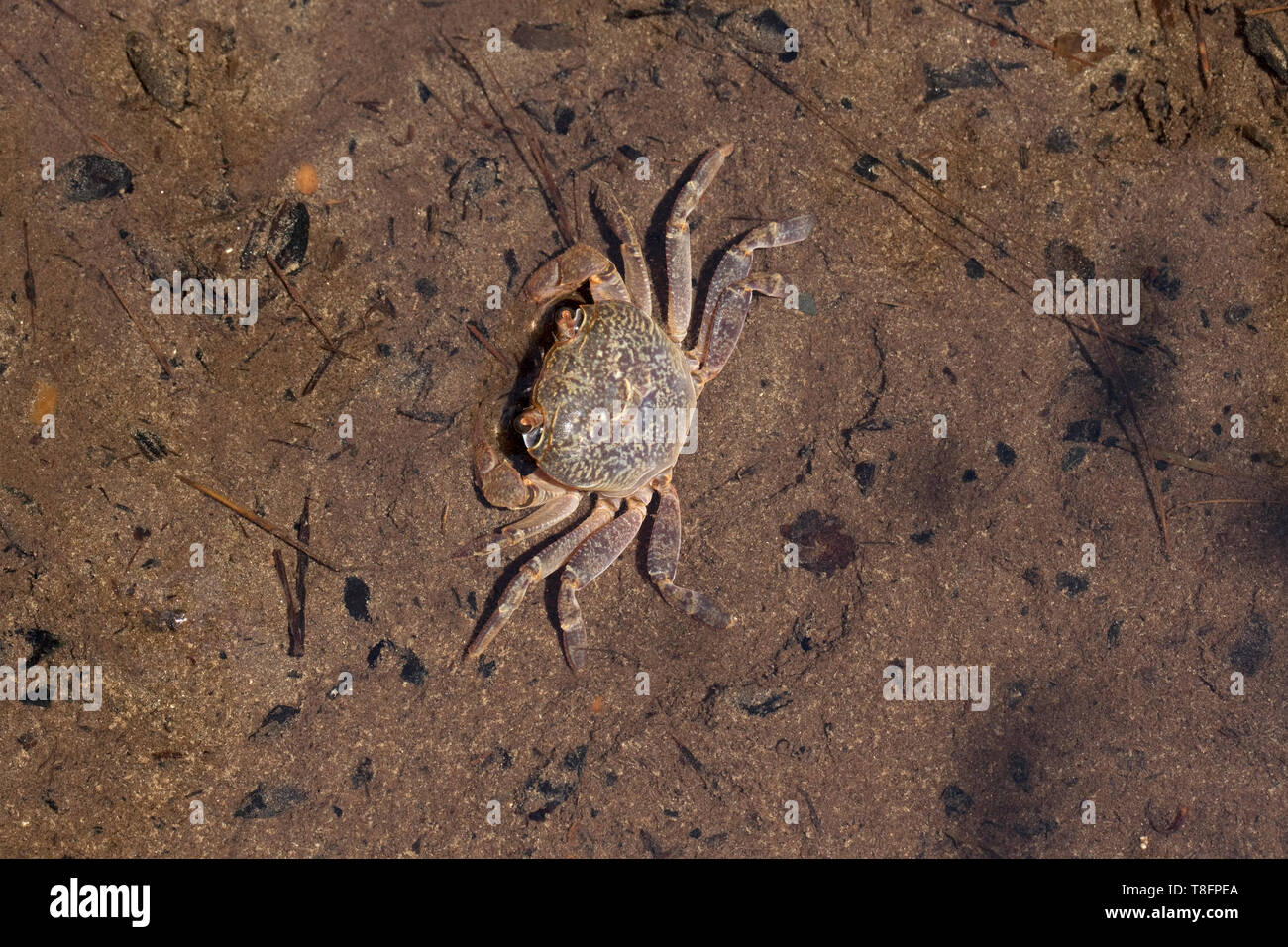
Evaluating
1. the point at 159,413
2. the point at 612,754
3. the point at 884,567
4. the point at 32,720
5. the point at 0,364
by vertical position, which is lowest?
the point at 612,754

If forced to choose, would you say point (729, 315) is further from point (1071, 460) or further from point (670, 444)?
point (1071, 460)

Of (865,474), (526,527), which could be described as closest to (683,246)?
(865,474)

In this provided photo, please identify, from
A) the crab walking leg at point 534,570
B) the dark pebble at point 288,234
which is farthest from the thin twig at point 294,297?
the crab walking leg at point 534,570

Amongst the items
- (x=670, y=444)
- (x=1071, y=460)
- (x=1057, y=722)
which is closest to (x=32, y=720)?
(x=670, y=444)

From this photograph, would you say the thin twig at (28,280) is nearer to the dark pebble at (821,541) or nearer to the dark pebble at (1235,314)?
the dark pebble at (821,541)

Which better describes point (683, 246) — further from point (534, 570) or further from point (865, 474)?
point (534, 570)
